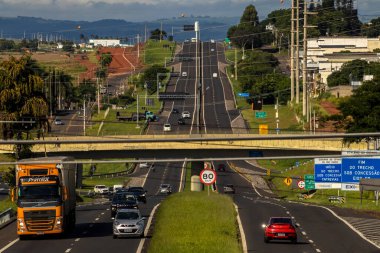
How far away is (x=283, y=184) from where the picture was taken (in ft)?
375

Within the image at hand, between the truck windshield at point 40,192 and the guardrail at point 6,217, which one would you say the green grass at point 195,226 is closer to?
the truck windshield at point 40,192

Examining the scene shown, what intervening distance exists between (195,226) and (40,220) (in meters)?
10.6

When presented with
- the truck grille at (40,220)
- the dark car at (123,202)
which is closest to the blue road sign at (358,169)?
the dark car at (123,202)

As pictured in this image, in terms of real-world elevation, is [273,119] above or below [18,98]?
below

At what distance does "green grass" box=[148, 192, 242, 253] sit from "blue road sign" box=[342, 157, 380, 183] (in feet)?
29.9

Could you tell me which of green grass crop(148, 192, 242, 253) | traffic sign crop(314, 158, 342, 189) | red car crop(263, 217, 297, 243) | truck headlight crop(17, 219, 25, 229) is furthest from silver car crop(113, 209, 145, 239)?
traffic sign crop(314, 158, 342, 189)

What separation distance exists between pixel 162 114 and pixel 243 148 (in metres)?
92.8

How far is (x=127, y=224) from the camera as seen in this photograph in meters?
53.5

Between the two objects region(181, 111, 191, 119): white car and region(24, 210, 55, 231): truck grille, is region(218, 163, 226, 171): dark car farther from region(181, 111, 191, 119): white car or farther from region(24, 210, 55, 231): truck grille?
region(24, 210, 55, 231): truck grille

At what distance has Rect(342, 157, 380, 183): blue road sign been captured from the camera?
68812mm

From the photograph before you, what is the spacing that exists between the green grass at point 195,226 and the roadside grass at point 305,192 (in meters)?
12.4

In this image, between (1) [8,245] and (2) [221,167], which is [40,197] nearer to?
(1) [8,245]

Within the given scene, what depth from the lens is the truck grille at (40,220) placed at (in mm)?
50531

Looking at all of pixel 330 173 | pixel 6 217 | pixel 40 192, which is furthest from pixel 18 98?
pixel 40 192
